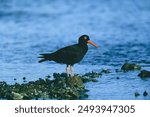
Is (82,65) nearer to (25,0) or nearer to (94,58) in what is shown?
(94,58)

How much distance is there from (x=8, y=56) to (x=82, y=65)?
11.6 feet

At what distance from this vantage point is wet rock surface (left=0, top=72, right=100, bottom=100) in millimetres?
19375

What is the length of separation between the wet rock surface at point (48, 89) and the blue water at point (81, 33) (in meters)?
0.38

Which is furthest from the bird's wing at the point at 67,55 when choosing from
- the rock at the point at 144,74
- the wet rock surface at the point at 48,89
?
the rock at the point at 144,74

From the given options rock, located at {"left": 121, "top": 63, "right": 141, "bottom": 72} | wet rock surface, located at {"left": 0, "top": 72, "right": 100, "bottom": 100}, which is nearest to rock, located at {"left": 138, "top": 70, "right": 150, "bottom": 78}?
rock, located at {"left": 121, "top": 63, "right": 141, "bottom": 72}

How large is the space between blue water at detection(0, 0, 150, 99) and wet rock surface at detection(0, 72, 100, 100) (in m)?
0.38

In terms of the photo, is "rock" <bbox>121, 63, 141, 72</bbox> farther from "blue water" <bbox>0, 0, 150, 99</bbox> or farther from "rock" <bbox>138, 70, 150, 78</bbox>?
"rock" <bbox>138, 70, 150, 78</bbox>

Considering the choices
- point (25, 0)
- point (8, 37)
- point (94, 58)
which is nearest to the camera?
point (94, 58)

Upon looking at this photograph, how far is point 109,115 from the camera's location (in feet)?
58.0

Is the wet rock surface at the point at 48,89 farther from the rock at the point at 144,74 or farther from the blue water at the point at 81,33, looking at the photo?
the rock at the point at 144,74

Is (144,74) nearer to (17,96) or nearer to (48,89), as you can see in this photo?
(48,89)

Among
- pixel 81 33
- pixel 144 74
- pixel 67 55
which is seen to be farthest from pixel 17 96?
pixel 81 33

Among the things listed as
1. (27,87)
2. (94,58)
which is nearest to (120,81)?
(27,87)

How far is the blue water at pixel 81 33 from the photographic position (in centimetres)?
2197
